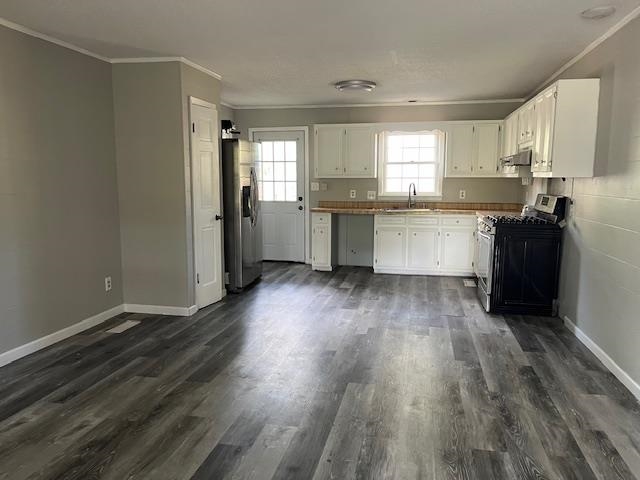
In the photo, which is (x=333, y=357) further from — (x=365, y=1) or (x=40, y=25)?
(x=40, y=25)

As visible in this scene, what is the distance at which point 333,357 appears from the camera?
3531 mm

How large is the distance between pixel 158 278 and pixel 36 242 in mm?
1224

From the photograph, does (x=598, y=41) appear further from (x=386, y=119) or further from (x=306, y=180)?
(x=306, y=180)

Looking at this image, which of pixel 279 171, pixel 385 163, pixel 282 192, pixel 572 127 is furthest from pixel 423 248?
pixel 572 127

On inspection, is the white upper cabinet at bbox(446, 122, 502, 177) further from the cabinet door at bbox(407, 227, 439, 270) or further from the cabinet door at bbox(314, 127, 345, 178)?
the cabinet door at bbox(314, 127, 345, 178)

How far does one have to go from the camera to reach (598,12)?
10.1ft

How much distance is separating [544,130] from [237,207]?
3.31m

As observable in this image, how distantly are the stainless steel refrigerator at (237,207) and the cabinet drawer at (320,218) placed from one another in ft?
4.33

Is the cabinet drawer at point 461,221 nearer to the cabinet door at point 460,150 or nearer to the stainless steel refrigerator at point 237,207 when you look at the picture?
the cabinet door at point 460,150

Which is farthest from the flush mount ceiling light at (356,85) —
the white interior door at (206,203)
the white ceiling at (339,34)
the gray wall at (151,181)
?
the gray wall at (151,181)

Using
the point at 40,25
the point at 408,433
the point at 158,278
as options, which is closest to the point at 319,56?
the point at 40,25

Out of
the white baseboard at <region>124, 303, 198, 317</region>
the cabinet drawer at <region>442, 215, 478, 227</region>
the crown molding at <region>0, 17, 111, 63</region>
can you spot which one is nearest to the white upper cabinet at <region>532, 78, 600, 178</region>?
the cabinet drawer at <region>442, 215, 478, 227</region>

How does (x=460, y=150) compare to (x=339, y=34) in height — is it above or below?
below

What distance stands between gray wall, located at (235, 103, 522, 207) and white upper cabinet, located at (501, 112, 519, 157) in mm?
543
